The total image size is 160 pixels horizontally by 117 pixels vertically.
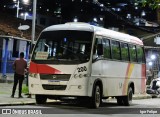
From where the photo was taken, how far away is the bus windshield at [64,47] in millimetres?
16641

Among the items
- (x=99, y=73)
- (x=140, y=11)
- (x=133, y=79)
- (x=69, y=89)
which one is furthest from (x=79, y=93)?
(x=140, y=11)

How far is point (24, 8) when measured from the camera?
249 ft

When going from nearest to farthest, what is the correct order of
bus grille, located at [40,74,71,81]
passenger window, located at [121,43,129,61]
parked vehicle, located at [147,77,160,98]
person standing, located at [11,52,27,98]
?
bus grille, located at [40,74,71,81], person standing, located at [11,52,27,98], passenger window, located at [121,43,129,61], parked vehicle, located at [147,77,160,98]

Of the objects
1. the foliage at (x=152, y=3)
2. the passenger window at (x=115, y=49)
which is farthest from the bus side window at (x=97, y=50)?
the foliage at (x=152, y=3)

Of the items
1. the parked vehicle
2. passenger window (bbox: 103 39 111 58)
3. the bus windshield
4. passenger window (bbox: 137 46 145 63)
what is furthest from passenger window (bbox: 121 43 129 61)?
the parked vehicle

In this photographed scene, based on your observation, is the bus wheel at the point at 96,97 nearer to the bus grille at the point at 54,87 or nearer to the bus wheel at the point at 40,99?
the bus grille at the point at 54,87

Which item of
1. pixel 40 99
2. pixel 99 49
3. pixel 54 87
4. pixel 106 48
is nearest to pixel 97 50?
pixel 99 49

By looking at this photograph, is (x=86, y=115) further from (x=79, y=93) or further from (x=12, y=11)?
(x=12, y=11)

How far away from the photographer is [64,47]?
55.7 feet

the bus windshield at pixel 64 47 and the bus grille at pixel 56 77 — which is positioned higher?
the bus windshield at pixel 64 47

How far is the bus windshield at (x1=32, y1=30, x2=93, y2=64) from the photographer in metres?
16.6

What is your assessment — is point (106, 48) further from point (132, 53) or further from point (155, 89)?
point (155, 89)

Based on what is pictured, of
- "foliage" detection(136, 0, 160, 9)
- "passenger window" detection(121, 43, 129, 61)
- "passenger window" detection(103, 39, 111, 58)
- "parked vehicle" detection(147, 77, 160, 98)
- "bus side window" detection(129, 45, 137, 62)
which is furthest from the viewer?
"parked vehicle" detection(147, 77, 160, 98)

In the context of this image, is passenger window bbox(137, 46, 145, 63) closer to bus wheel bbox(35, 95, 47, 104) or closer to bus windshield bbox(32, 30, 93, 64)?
bus windshield bbox(32, 30, 93, 64)
